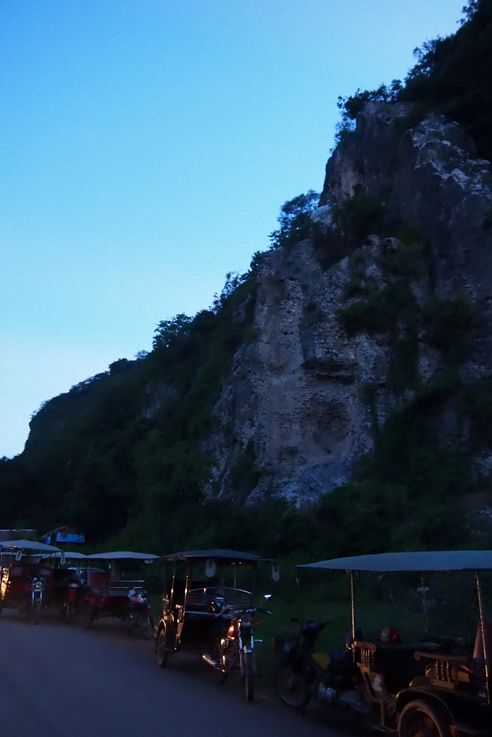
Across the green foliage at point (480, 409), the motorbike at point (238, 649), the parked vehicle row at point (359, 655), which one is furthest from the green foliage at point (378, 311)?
the motorbike at point (238, 649)

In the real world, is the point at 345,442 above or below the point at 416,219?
below

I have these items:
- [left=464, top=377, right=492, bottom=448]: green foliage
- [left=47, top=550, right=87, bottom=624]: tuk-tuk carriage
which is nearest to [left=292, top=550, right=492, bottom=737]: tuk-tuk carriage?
[left=47, top=550, right=87, bottom=624]: tuk-tuk carriage

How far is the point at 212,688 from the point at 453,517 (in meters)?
12.3

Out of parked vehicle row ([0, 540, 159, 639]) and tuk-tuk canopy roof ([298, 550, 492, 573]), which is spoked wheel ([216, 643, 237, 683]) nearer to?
tuk-tuk canopy roof ([298, 550, 492, 573])

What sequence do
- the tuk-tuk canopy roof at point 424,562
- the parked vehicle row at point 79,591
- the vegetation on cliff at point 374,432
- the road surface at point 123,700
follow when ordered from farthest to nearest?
the vegetation on cliff at point 374,432 → the parked vehicle row at point 79,591 → the road surface at point 123,700 → the tuk-tuk canopy roof at point 424,562

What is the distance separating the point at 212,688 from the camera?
10359mm

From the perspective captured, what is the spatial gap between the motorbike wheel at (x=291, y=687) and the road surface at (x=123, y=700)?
138 millimetres

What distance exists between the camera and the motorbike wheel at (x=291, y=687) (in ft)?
29.3

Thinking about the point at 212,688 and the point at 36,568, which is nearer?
the point at 212,688

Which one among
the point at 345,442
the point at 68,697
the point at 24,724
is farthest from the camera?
the point at 345,442

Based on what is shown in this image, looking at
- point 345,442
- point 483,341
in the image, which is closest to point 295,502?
point 345,442

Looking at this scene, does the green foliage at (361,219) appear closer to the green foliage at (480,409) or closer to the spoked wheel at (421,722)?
the green foliage at (480,409)

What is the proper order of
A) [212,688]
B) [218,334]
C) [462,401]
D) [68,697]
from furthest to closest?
[218,334]
[462,401]
[212,688]
[68,697]

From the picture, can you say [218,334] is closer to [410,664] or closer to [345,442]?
[345,442]
